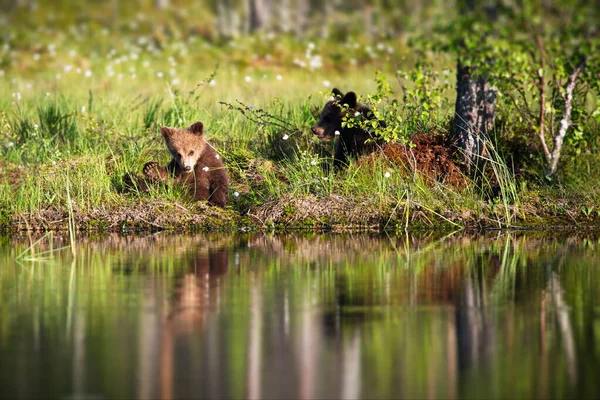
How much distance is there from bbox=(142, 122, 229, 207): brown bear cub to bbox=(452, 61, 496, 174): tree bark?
3.12 m

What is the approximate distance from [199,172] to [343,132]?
2083 millimetres

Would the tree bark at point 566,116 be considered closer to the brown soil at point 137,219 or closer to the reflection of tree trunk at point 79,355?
the brown soil at point 137,219

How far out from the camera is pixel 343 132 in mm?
15031

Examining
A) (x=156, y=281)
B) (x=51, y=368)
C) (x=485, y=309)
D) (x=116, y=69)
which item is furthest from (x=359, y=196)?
(x=116, y=69)

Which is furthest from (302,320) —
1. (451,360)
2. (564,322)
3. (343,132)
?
(343,132)

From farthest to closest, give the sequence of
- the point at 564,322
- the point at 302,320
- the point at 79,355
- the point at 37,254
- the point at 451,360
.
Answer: the point at 37,254
the point at 302,320
the point at 564,322
the point at 79,355
the point at 451,360

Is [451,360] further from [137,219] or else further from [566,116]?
[137,219]

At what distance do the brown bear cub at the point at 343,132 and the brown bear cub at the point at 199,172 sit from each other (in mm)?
1489

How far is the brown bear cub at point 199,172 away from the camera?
14.1 m

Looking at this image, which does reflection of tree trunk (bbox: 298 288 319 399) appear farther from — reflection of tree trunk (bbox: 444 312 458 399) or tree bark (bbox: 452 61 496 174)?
tree bark (bbox: 452 61 496 174)

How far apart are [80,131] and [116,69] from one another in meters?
13.6

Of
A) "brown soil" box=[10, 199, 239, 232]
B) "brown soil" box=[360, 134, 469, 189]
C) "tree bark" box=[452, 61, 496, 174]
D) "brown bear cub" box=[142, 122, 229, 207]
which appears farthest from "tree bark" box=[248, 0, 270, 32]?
"brown soil" box=[10, 199, 239, 232]

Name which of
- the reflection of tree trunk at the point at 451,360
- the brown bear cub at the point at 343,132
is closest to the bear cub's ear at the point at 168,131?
the brown bear cub at the point at 343,132

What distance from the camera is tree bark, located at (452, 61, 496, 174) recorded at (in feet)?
47.7
